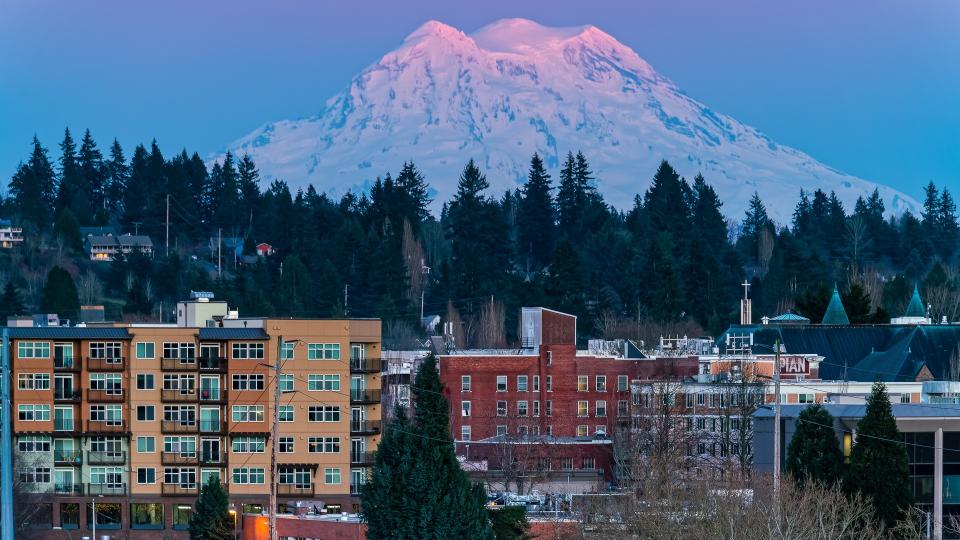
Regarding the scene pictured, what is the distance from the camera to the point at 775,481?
64.8 metres

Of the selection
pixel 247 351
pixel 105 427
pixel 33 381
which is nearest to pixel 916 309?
pixel 247 351

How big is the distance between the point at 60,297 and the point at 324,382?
58.2 metres

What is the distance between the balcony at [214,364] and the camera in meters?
89.3

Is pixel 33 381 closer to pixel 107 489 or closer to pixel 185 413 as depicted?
pixel 107 489

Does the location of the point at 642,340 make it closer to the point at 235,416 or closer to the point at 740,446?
the point at 740,446

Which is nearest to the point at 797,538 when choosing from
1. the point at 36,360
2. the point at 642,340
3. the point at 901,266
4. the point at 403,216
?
the point at 36,360

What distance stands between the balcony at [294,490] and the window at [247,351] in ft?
18.7

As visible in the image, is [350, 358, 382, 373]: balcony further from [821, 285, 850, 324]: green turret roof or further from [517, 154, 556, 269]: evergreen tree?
[517, 154, 556, 269]: evergreen tree

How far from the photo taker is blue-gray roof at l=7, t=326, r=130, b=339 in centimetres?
8950

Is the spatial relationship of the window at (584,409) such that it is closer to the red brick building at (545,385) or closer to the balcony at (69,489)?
the red brick building at (545,385)

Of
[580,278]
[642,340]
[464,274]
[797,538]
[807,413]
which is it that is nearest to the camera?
[797,538]

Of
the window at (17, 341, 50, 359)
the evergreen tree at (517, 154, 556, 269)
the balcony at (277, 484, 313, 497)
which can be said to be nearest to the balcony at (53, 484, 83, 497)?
the window at (17, 341, 50, 359)

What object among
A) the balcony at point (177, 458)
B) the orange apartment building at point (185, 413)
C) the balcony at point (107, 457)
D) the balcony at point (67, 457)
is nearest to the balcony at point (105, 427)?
the orange apartment building at point (185, 413)

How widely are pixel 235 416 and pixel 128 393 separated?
15.4 ft
